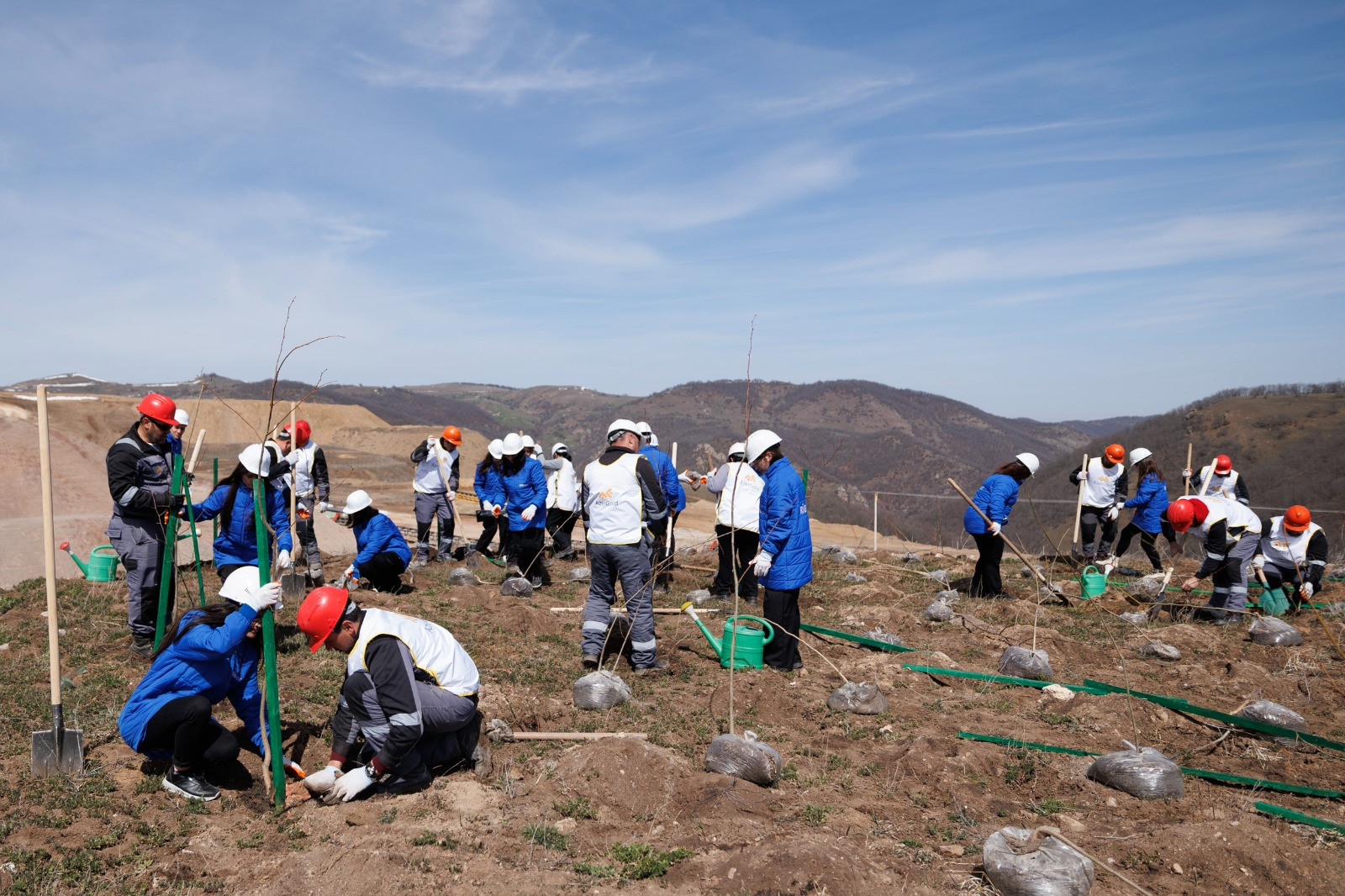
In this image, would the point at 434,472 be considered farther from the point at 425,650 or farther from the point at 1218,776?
the point at 1218,776

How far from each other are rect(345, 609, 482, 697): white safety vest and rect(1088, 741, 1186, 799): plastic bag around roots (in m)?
3.44

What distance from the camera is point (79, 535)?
12227 mm

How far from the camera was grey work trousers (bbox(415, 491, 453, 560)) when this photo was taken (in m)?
10.7

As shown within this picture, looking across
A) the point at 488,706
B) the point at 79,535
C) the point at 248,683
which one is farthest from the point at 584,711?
the point at 79,535

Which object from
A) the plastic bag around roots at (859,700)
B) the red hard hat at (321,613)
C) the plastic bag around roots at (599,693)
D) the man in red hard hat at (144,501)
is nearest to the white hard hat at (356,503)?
the man in red hard hat at (144,501)

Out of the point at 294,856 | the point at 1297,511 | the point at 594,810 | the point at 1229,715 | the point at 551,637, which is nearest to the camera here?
the point at 294,856

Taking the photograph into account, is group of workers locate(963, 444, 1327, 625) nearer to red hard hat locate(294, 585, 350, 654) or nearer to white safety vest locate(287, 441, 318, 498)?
red hard hat locate(294, 585, 350, 654)

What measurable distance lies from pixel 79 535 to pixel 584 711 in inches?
405

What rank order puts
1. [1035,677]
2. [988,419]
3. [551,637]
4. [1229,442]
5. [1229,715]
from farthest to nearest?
[988,419], [1229,442], [551,637], [1035,677], [1229,715]

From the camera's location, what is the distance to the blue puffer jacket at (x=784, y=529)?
21.4 ft

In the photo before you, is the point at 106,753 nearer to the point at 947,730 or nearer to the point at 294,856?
the point at 294,856

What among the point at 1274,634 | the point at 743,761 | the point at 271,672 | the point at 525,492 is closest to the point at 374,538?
the point at 525,492

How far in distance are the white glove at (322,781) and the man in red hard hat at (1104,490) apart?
9889 mm

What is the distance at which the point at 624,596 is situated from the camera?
6484mm
